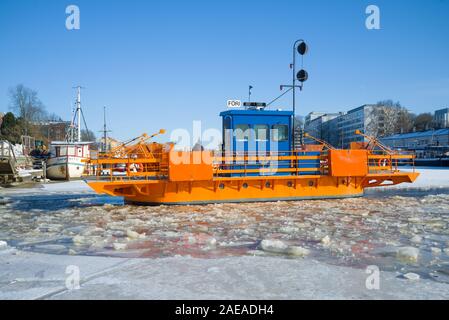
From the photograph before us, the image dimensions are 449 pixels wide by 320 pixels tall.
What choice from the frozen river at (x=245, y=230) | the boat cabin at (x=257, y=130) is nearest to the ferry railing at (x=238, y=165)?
the boat cabin at (x=257, y=130)

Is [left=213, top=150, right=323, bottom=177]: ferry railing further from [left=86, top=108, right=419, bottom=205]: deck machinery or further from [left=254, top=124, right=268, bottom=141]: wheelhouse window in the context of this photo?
[left=254, top=124, right=268, bottom=141]: wheelhouse window

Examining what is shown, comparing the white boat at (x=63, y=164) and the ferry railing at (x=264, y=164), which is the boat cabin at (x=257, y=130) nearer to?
the ferry railing at (x=264, y=164)

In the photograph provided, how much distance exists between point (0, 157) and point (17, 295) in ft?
67.5

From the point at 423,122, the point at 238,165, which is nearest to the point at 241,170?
the point at 238,165

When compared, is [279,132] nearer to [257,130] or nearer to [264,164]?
[257,130]

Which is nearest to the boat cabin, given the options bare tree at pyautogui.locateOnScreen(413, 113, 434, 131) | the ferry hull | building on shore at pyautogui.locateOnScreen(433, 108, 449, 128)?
the ferry hull

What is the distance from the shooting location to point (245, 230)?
6.97 metres

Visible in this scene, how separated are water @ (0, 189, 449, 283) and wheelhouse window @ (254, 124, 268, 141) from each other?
244cm

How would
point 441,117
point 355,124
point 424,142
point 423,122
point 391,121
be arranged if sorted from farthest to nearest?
point 355,124 → point 441,117 → point 423,122 → point 391,121 → point 424,142

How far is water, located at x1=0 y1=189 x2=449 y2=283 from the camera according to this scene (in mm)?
5273

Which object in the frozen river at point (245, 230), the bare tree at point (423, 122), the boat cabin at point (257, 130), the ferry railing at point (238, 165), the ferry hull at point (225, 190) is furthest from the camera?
the bare tree at point (423, 122)

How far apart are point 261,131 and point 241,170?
7.16 ft

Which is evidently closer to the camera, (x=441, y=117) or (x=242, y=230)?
(x=242, y=230)

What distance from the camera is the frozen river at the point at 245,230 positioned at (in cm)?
526
